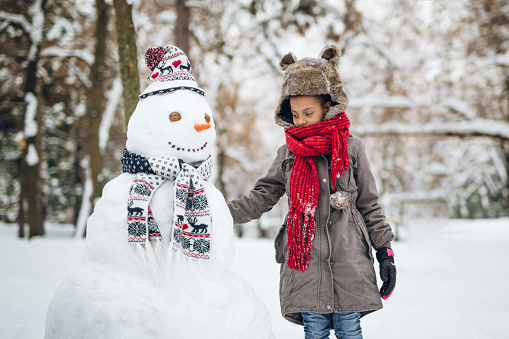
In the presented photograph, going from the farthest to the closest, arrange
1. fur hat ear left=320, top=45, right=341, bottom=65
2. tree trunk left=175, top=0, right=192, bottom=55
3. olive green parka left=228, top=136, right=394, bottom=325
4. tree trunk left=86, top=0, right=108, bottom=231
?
1. tree trunk left=86, top=0, right=108, bottom=231
2. tree trunk left=175, top=0, right=192, bottom=55
3. fur hat ear left=320, top=45, right=341, bottom=65
4. olive green parka left=228, top=136, right=394, bottom=325

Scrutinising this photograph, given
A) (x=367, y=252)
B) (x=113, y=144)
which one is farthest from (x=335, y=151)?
(x=113, y=144)

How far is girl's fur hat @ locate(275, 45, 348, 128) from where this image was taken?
2.15 m

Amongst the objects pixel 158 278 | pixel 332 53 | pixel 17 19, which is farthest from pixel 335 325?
pixel 17 19

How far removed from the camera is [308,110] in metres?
2.21

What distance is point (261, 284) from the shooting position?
4.90 meters

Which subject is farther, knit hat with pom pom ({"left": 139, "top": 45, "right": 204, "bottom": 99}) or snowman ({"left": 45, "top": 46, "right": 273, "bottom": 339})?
knit hat with pom pom ({"left": 139, "top": 45, "right": 204, "bottom": 99})

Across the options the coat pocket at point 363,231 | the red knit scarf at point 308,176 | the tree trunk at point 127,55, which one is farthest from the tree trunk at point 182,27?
the coat pocket at point 363,231

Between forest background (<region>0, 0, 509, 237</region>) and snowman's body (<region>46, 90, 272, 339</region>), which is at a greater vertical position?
forest background (<region>0, 0, 509, 237</region>)

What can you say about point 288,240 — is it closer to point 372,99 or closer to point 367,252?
point 367,252

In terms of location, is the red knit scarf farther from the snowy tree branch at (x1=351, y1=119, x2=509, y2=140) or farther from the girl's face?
the snowy tree branch at (x1=351, y1=119, x2=509, y2=140)

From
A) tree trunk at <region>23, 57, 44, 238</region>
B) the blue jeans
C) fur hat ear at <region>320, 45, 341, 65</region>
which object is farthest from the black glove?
tree trunk at <region>23, 57, 44, 238</region>

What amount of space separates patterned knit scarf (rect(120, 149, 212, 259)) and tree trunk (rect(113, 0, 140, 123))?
151 cm

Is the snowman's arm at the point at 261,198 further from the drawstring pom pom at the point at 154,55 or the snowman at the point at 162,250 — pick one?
the drawstring pom pom at the point at 154,55

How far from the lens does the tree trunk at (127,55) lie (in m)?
3.40
